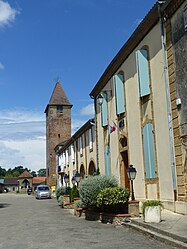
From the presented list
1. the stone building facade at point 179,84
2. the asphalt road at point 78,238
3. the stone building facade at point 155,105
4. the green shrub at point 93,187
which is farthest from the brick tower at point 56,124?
the stone building facade at point 179,84

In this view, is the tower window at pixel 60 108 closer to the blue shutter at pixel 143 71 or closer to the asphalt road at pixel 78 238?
the blue shutter at pixel 143 71

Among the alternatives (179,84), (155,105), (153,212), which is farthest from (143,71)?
(153,212)

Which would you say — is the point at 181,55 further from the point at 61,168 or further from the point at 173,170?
the point at 61,168

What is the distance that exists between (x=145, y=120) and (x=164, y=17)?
3890 mm

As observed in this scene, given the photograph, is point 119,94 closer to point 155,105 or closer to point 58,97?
point 155,105

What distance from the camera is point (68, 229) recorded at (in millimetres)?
11742

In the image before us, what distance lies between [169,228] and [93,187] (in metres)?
5.49

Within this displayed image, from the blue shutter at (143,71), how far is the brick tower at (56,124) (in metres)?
39.7

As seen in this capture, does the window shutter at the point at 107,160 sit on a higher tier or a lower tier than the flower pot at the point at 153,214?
higher

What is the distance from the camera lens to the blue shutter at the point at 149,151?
13.5m

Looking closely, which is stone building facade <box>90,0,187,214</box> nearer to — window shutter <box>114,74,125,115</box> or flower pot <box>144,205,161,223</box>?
window shutter <box>114,74,125,115</box>

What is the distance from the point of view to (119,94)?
56.2 feet

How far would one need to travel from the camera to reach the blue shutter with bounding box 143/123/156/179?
13500 millimetres

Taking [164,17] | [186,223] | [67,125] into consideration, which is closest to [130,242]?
[186,223]
